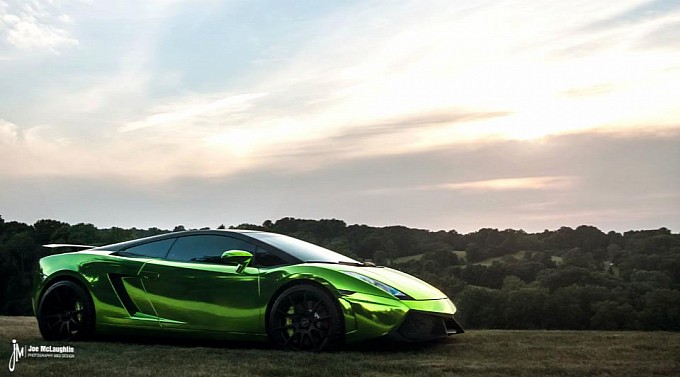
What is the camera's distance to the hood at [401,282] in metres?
7.03

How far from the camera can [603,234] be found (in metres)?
43.0

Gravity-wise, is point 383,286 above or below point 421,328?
above

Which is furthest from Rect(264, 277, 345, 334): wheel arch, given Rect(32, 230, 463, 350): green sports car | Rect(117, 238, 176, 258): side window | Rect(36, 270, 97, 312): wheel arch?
Rect(36, 270, 97, 312): wheel arch

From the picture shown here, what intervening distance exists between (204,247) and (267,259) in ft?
2.73

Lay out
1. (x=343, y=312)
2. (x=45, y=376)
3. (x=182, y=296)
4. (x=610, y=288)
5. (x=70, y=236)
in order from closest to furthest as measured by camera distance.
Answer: (x=45, y=376) < (x=343, y=312) < (x=182, y=296) < (x=70, y=236) < (x=610, y=288)

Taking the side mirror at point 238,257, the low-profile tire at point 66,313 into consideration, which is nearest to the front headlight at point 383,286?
the side mirror at point 238,257

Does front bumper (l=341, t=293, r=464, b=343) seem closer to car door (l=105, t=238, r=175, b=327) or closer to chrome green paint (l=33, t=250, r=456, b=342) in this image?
chrome green paint (l=33, t=250, r=456, b=342)

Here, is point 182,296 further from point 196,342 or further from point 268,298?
point 268,298

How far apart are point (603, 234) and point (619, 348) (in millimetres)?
38681

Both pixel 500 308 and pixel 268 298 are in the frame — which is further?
pixel 500 308

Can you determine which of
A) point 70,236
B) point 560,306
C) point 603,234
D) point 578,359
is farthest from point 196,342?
point 603,234

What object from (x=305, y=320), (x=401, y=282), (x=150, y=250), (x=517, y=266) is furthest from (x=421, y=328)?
(x=517, y=266)

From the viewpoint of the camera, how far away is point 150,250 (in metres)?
7.98

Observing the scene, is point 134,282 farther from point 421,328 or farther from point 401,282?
point 421,328
